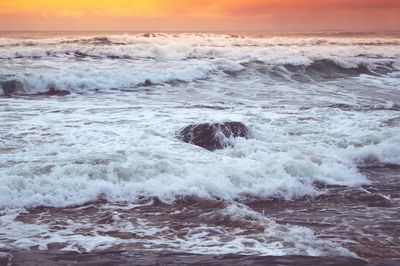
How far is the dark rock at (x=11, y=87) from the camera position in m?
16.4

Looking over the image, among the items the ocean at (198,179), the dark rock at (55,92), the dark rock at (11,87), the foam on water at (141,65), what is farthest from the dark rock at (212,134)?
the dark rock at (11,87)

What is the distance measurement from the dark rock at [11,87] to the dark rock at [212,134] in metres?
9.85

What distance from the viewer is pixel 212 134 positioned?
841 centimetres

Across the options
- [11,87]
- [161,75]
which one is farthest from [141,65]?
[11,87]

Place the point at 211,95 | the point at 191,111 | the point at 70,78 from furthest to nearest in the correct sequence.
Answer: the point at 70,78 → the point at 211,95 → the point at 191,111

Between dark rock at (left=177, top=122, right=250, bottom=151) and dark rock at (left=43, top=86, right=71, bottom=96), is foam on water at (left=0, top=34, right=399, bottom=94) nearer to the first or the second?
dark rock at (left=43, top=86, right=71, bottom=96)

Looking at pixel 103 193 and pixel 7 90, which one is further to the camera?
pixel 7 90

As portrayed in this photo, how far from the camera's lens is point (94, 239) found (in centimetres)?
435

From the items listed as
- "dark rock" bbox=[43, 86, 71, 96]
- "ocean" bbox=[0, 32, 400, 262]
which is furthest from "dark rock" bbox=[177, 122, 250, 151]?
"dark rock" bbox=[43, 86, 71, 96]

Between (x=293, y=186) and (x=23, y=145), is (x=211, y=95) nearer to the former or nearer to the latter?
(x=23, y=145)

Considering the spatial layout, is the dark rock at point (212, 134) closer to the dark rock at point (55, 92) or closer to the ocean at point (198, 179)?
the ocean at point (198, 179)

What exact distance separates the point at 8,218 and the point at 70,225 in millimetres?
719

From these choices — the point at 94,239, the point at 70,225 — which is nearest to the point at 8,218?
the point at 70,225

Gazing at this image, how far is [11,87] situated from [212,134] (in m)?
11.4
